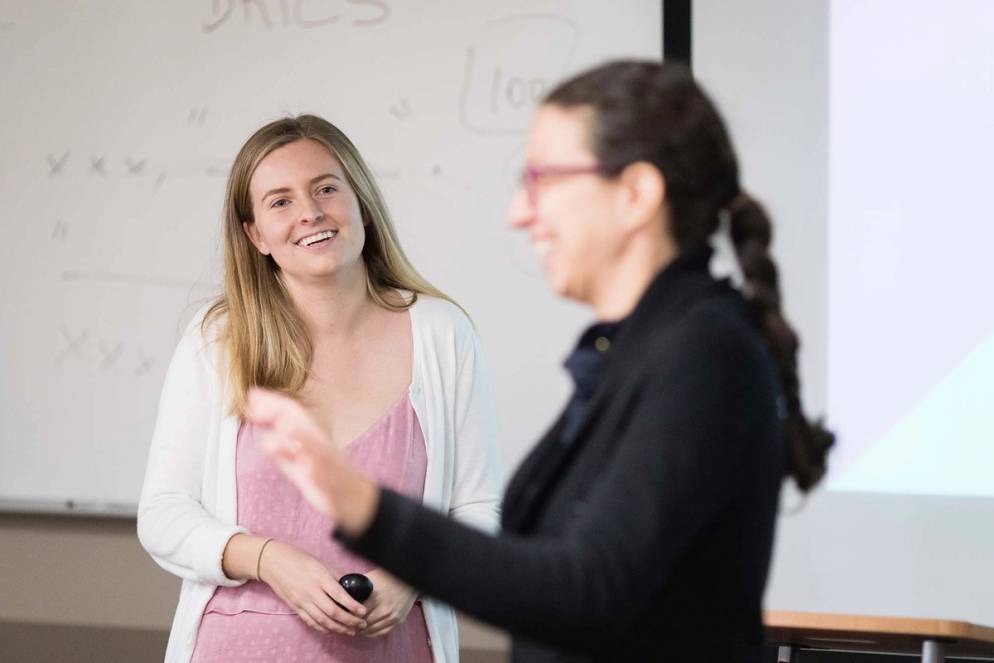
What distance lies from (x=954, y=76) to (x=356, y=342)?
1.45 m

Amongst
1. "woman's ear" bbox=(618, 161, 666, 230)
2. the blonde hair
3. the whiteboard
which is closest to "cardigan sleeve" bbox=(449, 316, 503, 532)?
the blonde hair

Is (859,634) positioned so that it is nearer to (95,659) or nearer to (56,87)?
(95,659)

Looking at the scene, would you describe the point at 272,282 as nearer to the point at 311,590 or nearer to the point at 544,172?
the point at 311,590

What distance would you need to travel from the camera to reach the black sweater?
0.86 meters

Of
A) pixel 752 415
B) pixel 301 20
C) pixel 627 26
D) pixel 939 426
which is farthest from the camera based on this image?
pixel 301 20

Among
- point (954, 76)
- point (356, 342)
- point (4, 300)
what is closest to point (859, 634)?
point (356, 342)

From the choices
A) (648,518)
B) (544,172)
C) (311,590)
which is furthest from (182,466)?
(648,518)

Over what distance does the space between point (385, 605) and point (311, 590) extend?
0.37ft

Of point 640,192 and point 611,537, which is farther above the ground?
point 640,192

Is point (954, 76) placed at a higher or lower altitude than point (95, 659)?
higher

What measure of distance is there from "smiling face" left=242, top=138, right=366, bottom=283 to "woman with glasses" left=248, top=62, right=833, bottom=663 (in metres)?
1.02

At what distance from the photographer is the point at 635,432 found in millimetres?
923

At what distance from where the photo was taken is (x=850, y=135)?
279 centimetres

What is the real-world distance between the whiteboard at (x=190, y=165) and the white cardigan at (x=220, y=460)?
0.88 metres
